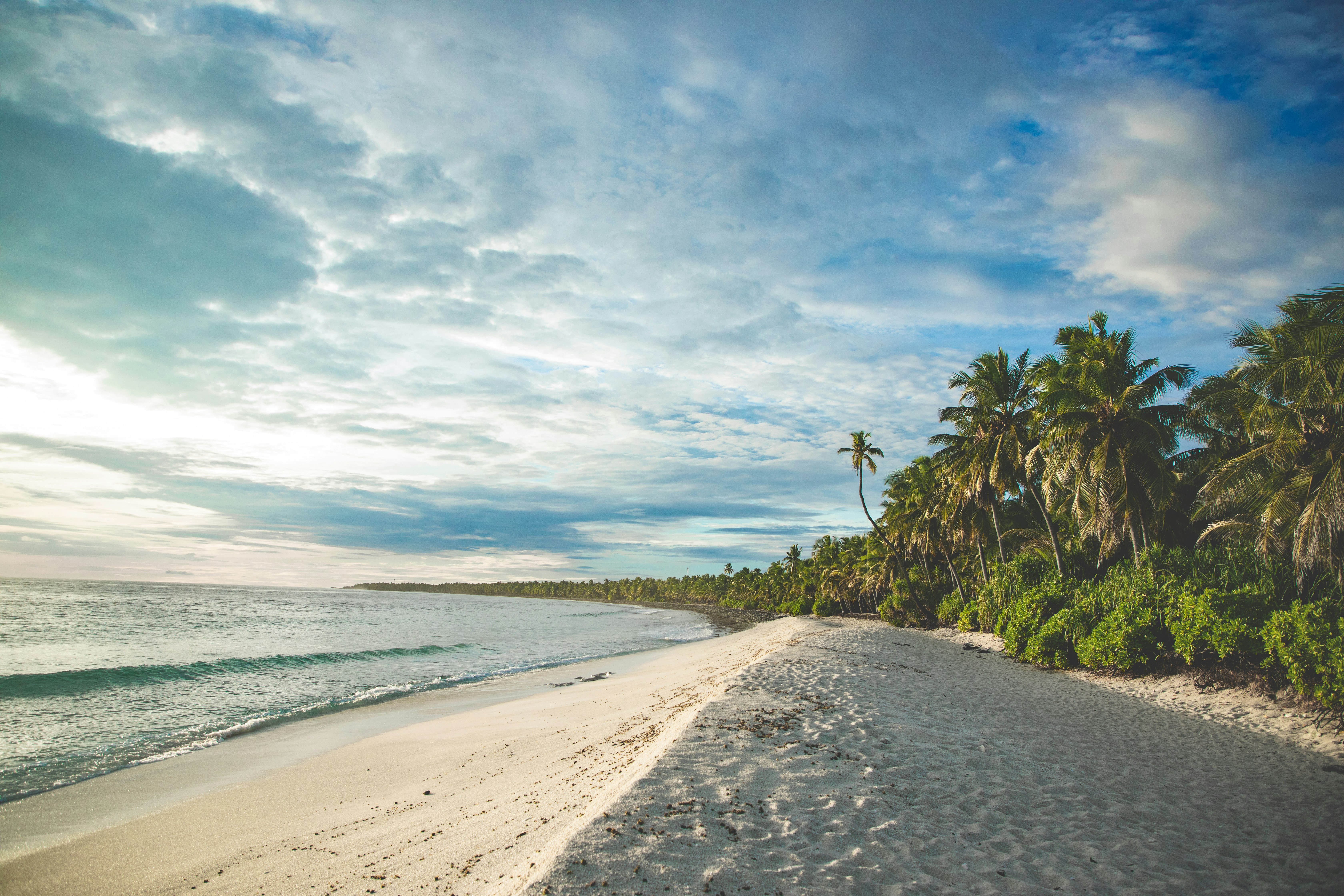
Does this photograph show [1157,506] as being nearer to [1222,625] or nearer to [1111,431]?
[1111,431]

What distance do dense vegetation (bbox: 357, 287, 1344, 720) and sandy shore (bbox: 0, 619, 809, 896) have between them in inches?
403

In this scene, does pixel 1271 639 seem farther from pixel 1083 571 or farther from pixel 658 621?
pixel 658 621

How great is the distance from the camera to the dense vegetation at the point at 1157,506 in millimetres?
11047

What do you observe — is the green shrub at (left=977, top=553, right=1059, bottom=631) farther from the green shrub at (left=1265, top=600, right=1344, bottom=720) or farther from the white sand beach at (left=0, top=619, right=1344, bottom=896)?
the white sand beach at (left=0, top=619, right=1344, bottom=896)

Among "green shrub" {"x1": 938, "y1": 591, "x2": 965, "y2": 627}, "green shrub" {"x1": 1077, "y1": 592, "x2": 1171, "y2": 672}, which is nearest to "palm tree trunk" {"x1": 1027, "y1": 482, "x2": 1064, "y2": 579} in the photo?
"green shrub" {"x1": 1077, "y1": 592, "x2": 1171, "y2": 672}

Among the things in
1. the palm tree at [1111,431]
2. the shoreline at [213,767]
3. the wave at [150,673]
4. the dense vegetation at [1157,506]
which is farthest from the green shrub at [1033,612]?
the wave at [150,673]

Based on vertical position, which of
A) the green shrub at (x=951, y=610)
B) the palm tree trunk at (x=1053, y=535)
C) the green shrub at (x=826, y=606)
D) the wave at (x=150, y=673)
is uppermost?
the palm tree trunk at (x=1053, y=535)

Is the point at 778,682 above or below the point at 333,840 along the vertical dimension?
above

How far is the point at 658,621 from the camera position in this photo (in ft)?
219

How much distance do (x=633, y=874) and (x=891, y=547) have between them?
4018 centimetres

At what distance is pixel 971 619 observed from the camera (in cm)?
2739

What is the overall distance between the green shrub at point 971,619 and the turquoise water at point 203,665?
16.4 meters

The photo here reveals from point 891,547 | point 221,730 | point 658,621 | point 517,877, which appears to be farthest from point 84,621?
point 891,547

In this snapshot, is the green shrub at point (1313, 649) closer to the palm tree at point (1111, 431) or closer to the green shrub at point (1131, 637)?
the green shrub at point (1131, 637)
